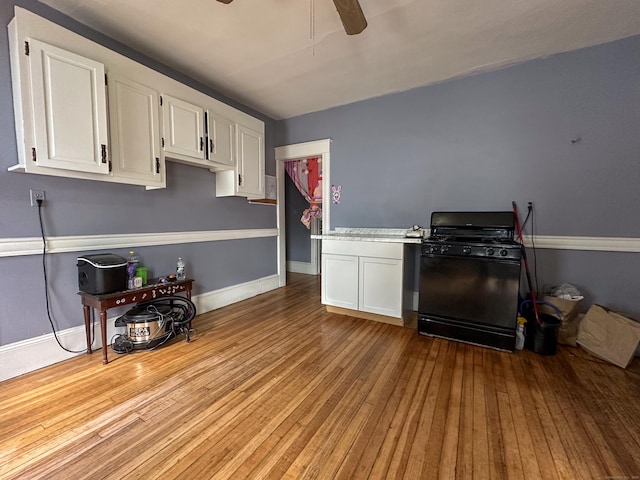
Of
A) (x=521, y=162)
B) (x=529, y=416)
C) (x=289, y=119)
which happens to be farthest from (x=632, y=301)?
(x=289, y=119)

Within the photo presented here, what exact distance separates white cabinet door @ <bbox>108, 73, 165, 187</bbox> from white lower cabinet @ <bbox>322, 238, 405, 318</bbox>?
1915 millimetres

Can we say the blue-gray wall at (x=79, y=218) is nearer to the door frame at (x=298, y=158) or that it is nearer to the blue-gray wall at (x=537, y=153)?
the door frame at (x=298, y=158)

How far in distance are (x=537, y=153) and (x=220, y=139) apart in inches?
131

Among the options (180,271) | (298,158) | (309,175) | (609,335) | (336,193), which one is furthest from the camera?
(309,175)

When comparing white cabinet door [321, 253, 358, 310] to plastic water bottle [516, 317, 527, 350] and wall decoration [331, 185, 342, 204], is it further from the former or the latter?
plastic water bottle [516, 317, 527, 350]

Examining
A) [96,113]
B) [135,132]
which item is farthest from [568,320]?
[96,113]

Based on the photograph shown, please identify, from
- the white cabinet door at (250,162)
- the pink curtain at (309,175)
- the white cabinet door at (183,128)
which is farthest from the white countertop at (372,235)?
the white cabinet door at (183,128)

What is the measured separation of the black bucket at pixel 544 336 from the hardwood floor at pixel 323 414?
8cm

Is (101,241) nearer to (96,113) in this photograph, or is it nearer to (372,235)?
(96,113)

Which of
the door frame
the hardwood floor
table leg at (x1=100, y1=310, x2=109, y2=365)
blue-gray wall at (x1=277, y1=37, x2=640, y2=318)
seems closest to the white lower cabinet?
the hardwood floor

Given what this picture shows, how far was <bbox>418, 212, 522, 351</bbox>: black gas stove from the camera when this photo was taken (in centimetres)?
228

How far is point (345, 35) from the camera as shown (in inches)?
88.5

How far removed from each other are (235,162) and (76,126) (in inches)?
58.8

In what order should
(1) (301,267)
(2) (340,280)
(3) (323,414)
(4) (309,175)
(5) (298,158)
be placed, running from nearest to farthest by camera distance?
1. (3) (323,414)
2. (2) (340,280)
3. (5) (298,158)
4. (4) (309,175)
5. (1) (301,267)
